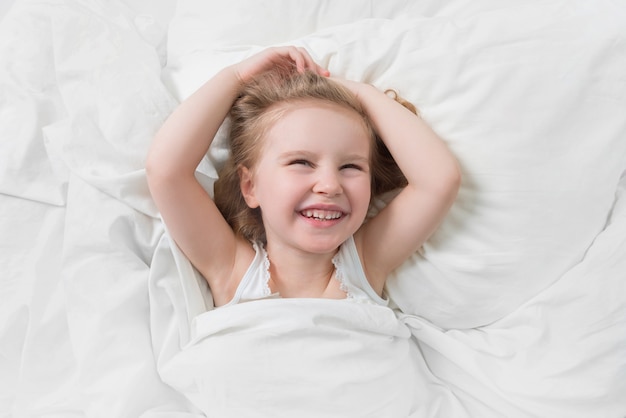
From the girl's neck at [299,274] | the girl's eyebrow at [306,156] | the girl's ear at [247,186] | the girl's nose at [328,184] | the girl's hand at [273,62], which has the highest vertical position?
the girl's hand at [273,62]

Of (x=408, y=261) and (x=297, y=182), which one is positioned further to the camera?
(x=408, y=261)

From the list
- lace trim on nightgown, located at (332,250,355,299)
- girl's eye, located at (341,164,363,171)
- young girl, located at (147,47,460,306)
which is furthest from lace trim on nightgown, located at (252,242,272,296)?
girl's eye, located at (341,164,363,171)

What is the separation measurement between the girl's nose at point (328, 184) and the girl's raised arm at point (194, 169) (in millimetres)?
194

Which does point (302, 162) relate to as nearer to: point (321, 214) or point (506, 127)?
point (321, 214)

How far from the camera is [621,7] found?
1067mm

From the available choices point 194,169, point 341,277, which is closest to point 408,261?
point 341,277

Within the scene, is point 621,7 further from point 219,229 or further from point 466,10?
point 219,229

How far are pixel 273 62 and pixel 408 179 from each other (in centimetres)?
30

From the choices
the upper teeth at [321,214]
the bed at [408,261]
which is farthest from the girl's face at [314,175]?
the bed at [408,261]

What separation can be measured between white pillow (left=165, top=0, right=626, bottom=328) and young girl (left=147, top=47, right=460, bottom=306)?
0.05 metres

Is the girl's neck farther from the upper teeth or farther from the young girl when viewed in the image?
the upper teeth

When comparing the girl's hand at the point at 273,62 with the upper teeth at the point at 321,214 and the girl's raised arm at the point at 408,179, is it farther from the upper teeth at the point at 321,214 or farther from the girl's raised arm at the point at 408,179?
the upper teeth at the point at 321,214

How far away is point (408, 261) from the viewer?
1.15 m

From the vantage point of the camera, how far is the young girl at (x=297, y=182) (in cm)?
103
